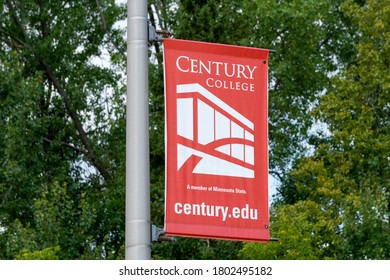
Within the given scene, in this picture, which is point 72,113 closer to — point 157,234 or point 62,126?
point 62,126

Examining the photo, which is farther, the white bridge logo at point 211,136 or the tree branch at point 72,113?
the tree branch at point 72,113

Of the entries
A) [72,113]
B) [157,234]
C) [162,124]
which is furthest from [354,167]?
[157,234]

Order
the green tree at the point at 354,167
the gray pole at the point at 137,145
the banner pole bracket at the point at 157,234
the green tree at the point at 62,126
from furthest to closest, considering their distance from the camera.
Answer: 1. the green tree at the point at 62,126
2. the green tree at the point at 354,167
3. the banner pole bracket at the point at 157,234
4. the gray pole at the point at 137,145

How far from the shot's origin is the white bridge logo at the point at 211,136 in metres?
11.2

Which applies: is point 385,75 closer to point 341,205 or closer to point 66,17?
point 341,205

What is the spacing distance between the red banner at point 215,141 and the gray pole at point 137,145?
20 centimetres

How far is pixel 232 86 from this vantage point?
11.4 metres

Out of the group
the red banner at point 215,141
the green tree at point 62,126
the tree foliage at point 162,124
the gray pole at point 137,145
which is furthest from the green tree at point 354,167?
the gray pole at point 137,145

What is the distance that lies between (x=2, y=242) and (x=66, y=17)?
876 centimetres

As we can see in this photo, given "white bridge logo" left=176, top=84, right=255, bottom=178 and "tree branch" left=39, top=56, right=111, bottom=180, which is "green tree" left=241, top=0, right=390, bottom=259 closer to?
"tree branch" left=39, top=56, right=111, bottom=180

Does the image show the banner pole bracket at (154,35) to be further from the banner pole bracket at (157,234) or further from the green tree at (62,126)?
the green tree at (62,126)

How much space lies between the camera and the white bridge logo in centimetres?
1120
